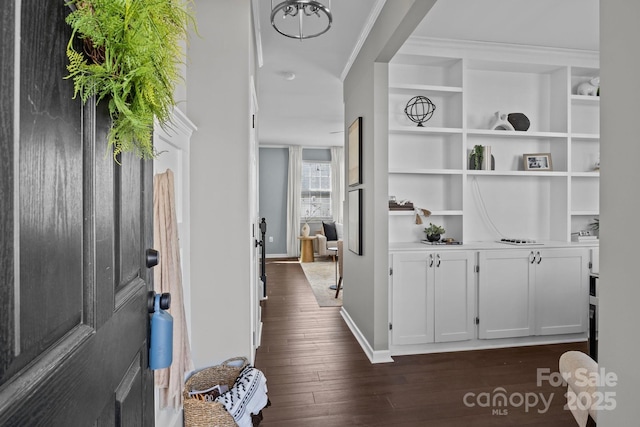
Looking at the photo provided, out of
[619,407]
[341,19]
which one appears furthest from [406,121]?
[619,407]

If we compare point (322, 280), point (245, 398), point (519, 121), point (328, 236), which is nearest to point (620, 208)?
point (245, 398)

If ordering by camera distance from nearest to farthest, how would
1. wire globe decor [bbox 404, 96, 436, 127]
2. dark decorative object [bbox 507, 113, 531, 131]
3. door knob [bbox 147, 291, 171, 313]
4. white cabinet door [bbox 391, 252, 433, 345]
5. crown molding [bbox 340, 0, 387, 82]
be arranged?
door knob [bbox 147, 291, 171, 313], crown molding [bbox 340, 0, 387, 82], white cabinet door [bbox 391, 252, 433, 345], wire globe decor [bbox 404, 96, 436, 127], dark decorative object [bbox 507, 113, 531, 131]

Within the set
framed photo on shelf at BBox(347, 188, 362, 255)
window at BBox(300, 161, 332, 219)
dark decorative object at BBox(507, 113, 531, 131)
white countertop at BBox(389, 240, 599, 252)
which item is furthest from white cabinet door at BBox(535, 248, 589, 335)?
window at BBox(300, 161, 332, 219)

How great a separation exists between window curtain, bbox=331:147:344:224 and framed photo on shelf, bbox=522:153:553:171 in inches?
217

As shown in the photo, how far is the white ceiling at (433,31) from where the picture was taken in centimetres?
254

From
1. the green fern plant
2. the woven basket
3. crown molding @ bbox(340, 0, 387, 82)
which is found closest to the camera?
the green fern plant

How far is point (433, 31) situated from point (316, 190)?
19.8 feet

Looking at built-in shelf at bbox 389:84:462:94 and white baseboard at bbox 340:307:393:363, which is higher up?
built-in shelf at bbox 389:84:462:94

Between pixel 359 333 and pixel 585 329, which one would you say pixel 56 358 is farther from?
pixel 585 329

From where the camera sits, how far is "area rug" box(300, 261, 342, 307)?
4.53 meters

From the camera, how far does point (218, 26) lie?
6.55 feet

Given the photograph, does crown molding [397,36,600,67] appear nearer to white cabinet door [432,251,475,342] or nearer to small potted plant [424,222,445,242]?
small potted plant [424,222,445,242]

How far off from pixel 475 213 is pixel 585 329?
1.49 metres

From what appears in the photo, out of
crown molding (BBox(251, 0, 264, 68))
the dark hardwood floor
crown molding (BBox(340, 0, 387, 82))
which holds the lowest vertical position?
the dark hardwood floor
